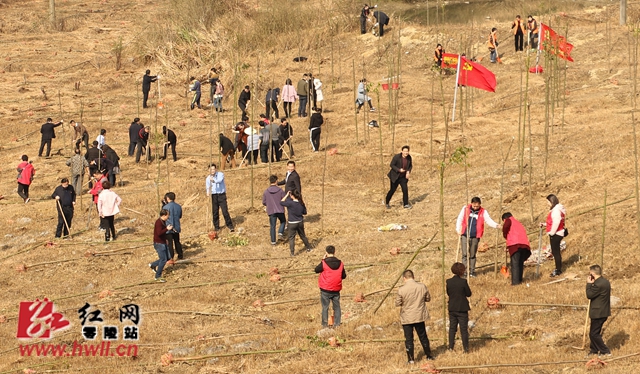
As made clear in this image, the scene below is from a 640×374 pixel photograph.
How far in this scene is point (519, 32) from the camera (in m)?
35.8

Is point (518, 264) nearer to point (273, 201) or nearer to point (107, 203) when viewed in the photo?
point (273, 201)

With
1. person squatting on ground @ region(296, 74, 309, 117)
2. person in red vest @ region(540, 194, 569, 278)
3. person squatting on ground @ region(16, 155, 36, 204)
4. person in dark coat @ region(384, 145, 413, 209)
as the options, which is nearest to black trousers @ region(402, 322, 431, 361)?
person in red vest @ region(540, 194, 569, 278)

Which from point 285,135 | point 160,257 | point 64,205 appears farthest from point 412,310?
point 285,135

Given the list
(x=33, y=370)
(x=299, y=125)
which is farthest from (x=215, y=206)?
(x=299, y=125)

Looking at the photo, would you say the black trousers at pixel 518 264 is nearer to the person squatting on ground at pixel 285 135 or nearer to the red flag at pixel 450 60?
the person squatting on ground at pixel 285 135

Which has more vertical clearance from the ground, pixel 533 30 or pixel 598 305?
pixel 533 30

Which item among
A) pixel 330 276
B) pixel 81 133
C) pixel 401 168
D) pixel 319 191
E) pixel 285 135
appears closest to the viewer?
pixel 330 276

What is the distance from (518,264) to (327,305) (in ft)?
11.1

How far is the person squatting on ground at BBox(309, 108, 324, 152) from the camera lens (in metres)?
27.5

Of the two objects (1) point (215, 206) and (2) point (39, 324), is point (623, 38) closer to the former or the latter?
(1) point (215, 206)

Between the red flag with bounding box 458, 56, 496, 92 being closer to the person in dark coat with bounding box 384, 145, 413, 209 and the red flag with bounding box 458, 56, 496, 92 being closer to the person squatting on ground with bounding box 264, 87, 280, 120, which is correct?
the person in dark coat with bounding box 384, 145, 413, 209

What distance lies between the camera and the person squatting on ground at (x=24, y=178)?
25516 millimetres

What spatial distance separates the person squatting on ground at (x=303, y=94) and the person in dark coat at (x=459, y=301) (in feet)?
60.2

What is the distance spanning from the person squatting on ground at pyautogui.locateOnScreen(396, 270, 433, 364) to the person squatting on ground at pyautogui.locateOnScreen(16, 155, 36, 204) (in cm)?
1482
